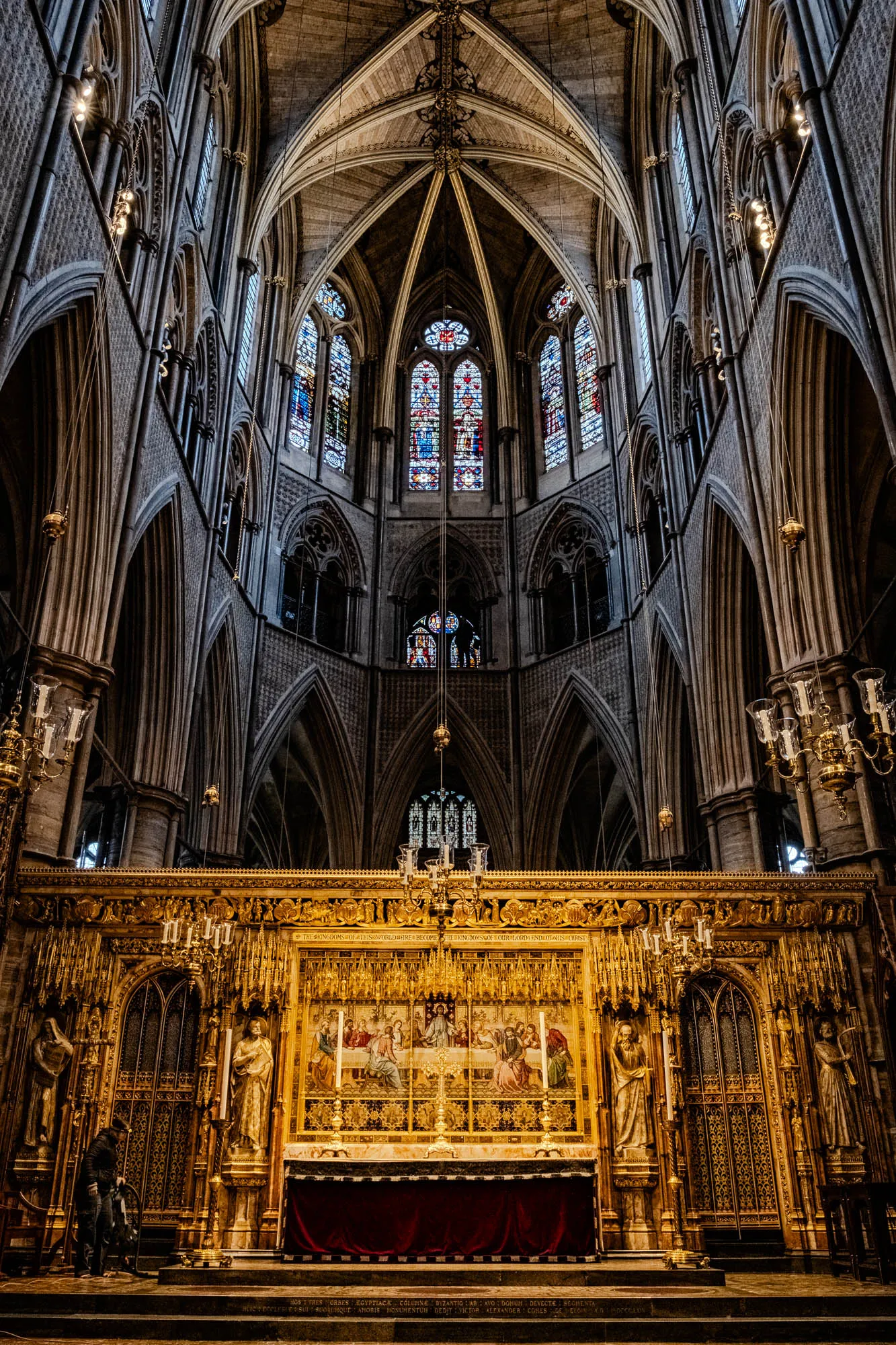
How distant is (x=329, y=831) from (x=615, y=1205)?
15.2 meters

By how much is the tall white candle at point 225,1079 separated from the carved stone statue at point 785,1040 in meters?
5.76

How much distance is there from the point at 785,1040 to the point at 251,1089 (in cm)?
566

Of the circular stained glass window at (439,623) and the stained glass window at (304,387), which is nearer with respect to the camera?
the stained glass window at (304,387)

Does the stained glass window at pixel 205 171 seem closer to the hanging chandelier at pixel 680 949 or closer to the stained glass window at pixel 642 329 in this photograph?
the stained glass window at pixel 642 329

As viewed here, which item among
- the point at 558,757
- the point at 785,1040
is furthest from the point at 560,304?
the point at 785,1040

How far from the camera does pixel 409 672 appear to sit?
27234 millimetres

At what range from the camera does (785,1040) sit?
464 inches

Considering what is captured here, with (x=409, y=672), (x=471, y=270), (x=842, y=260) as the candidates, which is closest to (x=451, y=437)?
(x=471, y=270)

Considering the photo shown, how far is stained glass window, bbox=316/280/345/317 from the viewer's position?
2991 cm

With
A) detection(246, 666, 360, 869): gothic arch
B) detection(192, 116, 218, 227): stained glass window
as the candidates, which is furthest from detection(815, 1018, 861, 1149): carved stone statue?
detection(192, 116, 218, 227): stained glass window

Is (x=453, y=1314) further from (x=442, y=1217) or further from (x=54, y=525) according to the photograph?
(x=54, y=525)

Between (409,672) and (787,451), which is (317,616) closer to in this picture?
(409,672)

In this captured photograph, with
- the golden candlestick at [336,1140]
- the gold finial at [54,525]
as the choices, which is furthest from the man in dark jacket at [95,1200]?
the gold finial at [54,525]

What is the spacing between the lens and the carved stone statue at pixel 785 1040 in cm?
1170
